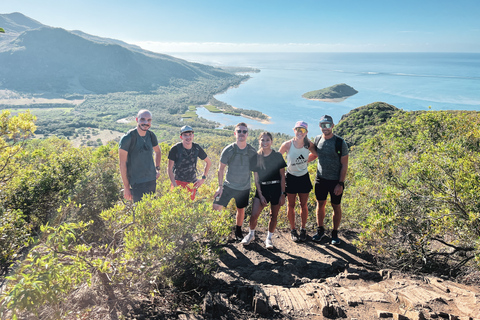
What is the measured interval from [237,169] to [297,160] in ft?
3.31

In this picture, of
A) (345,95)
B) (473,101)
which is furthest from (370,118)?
(345,95)

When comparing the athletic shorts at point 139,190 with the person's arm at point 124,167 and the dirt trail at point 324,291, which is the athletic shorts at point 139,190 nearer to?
the person's arm at point 124,167

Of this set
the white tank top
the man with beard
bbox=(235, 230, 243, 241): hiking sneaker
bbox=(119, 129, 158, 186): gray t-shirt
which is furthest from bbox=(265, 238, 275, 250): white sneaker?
bbox=(119, 129, 158, 186): gray t-shirt

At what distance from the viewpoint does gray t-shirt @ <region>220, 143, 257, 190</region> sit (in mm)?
4273

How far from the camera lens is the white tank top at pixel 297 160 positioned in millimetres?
4344

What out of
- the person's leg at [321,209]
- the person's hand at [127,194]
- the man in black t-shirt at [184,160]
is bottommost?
the person's leg at [321,209]

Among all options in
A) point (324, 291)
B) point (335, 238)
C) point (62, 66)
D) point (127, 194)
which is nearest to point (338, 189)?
point (335, 238)

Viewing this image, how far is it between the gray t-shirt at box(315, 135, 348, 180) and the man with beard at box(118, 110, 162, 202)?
109 inches

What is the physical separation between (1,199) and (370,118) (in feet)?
141

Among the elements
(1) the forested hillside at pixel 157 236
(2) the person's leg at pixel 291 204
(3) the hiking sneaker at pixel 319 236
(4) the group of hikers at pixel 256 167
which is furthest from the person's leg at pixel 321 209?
(1) the forested hillside at pixel 157 236

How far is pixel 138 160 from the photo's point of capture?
4090 mm

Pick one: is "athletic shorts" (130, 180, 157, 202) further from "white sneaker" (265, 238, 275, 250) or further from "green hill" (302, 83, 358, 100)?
"green hill" (302, 83, 358, 100)

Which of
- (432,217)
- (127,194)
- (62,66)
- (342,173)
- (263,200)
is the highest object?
(62,66)

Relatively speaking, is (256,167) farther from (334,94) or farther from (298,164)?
(334,94)
